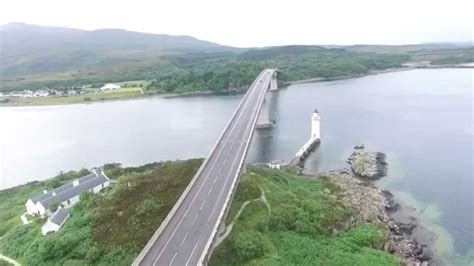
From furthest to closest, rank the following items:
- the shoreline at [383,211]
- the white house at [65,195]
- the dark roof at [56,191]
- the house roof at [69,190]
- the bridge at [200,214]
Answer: the dark roof at [56,191]
the house roof at [69,190]
the white house at [65,195]
the shoreline at [383,211]
the bridge at [200,214]

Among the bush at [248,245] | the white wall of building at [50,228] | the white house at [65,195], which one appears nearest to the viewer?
the bush at [248,245]

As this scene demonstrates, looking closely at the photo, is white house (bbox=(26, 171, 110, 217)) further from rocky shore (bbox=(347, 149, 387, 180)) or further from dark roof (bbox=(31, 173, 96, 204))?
rocky shore (bbox=(347, 149, 387, 180))

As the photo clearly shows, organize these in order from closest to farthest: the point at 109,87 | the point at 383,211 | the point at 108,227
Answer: the point at 108,227 → the point at 383,211 → the point at 109,87

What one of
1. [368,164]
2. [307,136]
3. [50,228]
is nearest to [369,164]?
[368,164]

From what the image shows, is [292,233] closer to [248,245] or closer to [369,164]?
[248,245]

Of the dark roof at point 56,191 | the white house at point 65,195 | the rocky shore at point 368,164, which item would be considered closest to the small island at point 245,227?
the white house at point 65,195

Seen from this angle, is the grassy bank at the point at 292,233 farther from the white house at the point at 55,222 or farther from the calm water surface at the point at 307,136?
the white house at the point at 55,222

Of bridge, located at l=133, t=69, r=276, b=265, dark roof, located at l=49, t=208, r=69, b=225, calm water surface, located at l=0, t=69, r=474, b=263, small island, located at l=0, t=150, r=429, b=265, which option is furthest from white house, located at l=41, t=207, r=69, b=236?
calm water surface, located at l=0, t=69, r=474, b=263
